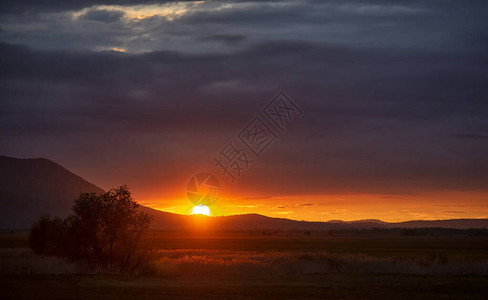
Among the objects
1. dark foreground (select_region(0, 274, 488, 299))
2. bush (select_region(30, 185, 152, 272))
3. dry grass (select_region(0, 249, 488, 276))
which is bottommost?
dark foreground (select_region(0, 274, 488, 299))

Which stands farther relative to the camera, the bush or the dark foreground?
the bush

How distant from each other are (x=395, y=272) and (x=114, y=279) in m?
20.7

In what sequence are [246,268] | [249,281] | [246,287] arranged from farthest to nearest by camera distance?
[246,268] < [249,281] < [246,287]

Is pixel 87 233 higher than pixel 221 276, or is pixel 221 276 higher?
pixel 87 233

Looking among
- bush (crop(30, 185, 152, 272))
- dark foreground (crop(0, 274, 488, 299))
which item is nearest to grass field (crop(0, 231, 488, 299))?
dark foreground (crop(0, 274, 488, 299))

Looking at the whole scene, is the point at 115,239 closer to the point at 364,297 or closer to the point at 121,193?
the point at 121,193

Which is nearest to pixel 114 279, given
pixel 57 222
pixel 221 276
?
pixel 221 276

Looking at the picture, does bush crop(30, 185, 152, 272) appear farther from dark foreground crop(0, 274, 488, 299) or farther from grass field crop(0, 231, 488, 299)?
dark foreground crop(0, 274, 488, 299)

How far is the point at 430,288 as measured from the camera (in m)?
29.8

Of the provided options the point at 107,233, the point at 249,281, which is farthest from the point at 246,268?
the point at 107,233

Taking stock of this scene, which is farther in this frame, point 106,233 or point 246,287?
point 106,233

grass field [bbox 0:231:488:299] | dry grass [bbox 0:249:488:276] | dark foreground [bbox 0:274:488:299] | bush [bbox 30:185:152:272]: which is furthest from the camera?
bush [bbox 30:185:152:272]

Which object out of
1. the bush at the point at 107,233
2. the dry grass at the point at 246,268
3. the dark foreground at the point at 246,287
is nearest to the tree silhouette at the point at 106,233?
the bush at the point at 107,233

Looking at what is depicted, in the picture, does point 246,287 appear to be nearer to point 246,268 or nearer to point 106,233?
point 246,268
